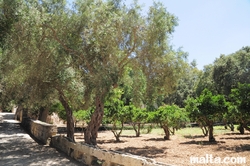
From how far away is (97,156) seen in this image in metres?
7.91

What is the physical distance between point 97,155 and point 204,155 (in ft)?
17.3

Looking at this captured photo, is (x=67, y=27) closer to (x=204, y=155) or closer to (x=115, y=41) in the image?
(x=115, y=41)

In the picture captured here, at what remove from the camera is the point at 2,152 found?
35.8 ft

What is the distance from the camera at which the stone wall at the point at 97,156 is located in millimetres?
6395

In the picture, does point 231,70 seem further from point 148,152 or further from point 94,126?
point 94,126

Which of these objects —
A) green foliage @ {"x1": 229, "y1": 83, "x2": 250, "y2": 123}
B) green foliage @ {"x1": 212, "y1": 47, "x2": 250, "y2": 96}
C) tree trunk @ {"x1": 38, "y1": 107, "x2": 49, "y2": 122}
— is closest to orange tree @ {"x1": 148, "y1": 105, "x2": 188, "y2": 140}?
green foliage @ {"x1": 229, "y1": 83, "x2": 250, "y2": 123}

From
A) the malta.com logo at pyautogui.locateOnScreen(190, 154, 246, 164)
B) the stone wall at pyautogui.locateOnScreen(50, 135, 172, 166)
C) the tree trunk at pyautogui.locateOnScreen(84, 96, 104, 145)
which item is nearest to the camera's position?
the stone wall at pyautogui.locateOnScreen(50, 135, 172, 166)

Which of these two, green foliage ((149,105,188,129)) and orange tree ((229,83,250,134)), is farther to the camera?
green foliage ((149,105,188,129))

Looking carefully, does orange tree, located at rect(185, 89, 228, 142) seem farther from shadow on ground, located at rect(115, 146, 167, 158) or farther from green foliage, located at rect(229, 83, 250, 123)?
shadow on ground, located at rect(115, 146, 167, 158)

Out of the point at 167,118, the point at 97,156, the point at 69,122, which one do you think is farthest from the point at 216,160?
the point at 167,118

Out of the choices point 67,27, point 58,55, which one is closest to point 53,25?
point 67,27

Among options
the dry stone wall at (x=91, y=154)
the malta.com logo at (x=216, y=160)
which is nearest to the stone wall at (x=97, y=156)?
the dry stone wall at (x=91, y=154)

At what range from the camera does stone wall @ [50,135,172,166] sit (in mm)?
6395

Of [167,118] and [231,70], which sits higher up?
[231,70]
